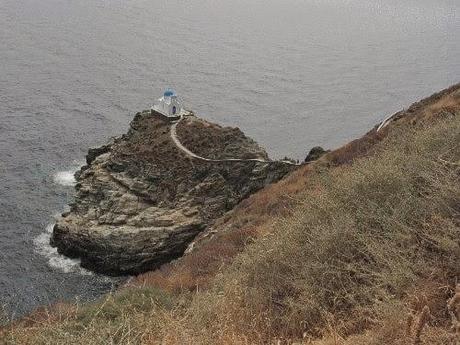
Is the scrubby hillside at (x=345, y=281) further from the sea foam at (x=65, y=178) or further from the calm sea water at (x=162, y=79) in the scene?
the sea foam at (x=65, y=178)

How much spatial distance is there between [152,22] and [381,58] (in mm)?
45499

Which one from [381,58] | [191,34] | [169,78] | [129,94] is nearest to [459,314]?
[129,94]

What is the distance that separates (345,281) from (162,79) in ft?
229

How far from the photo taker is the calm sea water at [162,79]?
132 feet

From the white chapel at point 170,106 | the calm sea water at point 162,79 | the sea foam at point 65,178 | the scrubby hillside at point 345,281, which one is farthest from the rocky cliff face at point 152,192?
the scrubby hillside at point 345,281

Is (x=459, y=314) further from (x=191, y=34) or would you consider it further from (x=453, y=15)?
(x=453, y=15)

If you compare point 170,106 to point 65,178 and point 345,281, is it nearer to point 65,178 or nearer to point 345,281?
point 65,178

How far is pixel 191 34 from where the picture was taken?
101 metres

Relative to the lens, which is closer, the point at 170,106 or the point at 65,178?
the point at 65,178

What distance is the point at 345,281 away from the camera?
31.2ft

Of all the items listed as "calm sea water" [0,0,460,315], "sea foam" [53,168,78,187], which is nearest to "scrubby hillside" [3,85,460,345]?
"calm sea water" [0,0,460,315]

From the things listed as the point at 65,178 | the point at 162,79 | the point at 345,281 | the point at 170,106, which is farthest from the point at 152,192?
the point at 162,79

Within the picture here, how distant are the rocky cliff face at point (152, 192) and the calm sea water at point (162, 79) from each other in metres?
1.94

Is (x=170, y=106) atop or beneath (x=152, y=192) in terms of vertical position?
atop
